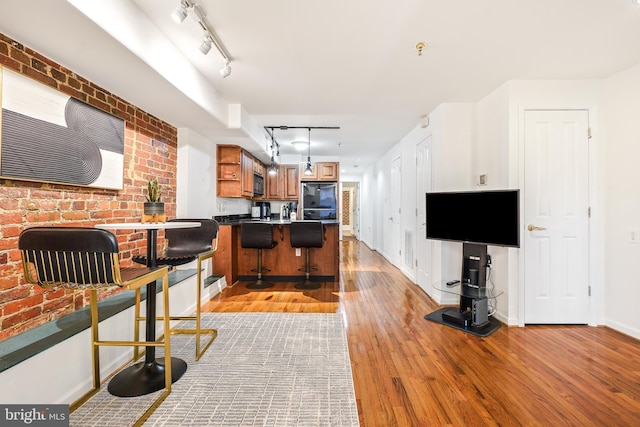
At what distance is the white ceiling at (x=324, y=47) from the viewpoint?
169 cm

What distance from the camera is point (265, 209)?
654 cm

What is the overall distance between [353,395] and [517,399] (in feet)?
3.31

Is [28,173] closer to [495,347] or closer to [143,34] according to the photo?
[143,34]

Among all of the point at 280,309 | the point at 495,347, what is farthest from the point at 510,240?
the point at 280,309

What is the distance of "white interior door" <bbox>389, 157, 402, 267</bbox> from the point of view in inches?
207

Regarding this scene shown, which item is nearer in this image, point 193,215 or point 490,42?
point 490,42

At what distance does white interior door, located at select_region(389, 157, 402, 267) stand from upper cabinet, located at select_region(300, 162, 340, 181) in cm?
130

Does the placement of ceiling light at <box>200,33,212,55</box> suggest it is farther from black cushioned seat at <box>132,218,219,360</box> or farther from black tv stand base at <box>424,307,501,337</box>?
black tv stand base at <box>424,307,501,337</box>

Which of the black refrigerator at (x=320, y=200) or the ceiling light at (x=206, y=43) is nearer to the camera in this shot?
the ceiling light at (x=206, y=43)

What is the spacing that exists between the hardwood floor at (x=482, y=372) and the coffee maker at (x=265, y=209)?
3.34 m

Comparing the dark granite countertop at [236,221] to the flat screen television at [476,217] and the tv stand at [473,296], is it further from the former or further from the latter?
the tv stand at [473,296]

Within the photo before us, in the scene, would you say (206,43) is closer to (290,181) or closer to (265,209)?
(290,181)

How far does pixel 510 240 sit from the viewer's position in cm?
244

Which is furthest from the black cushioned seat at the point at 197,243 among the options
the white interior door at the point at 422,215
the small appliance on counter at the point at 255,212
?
the small appliance on counter at the point at 255,212
